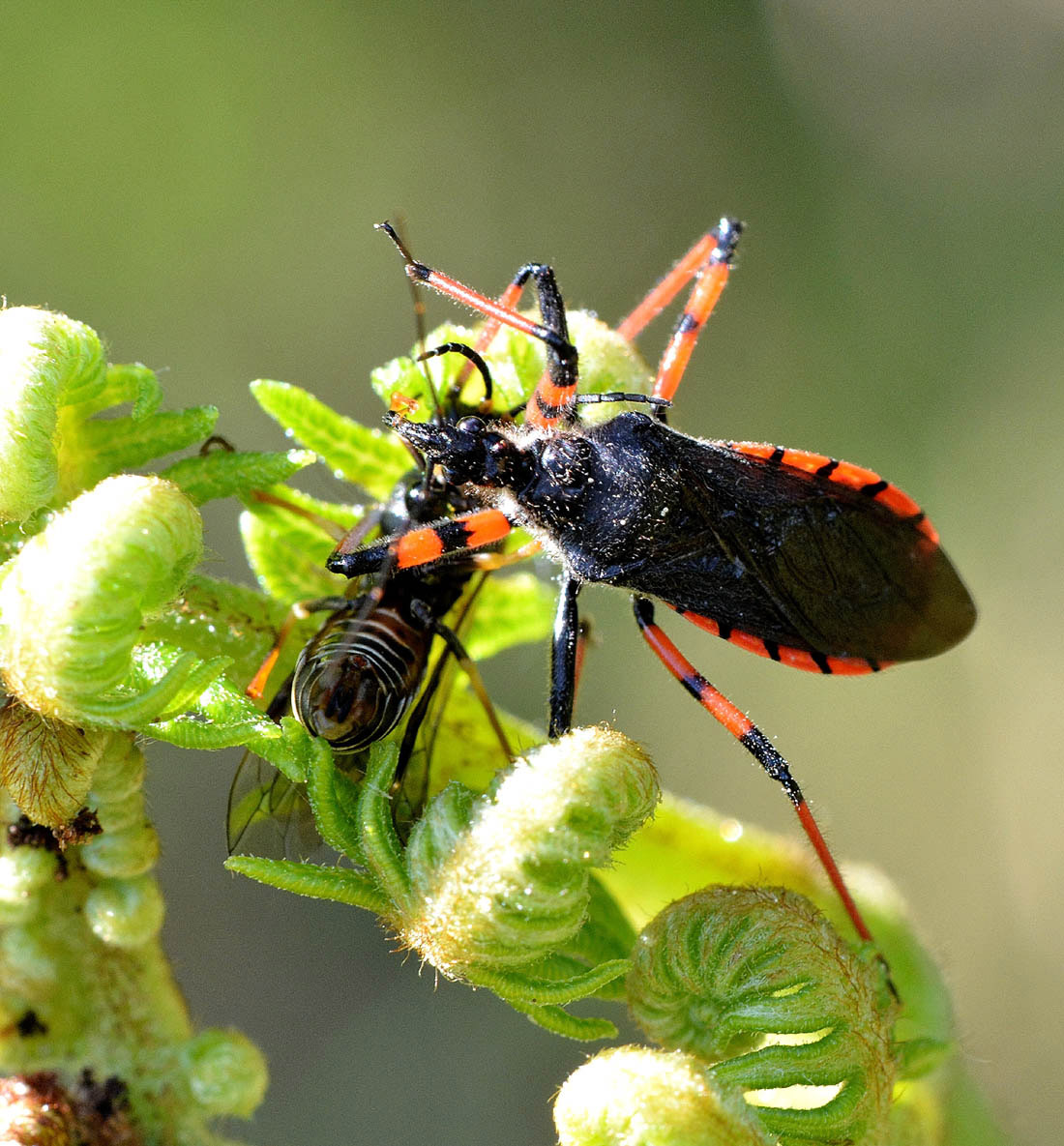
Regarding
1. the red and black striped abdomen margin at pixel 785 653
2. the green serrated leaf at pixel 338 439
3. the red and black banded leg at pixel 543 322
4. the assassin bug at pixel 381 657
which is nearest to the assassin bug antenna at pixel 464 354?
A: the assassin bug at pixel 381 657

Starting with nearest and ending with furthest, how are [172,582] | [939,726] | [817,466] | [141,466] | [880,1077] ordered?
1. [172,582]
2. [880,1077]
3. [141,466]
4. [817,466]
5. [939,726]

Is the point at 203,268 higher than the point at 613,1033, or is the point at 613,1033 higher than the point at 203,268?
the point at 203,268

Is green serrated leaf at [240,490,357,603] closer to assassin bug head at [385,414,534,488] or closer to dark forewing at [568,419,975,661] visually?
assassin bug head at [385,414,534,488]

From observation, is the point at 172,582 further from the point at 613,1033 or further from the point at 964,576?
the point at 964,576

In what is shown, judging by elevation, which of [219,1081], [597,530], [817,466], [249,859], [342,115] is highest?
[342,115]

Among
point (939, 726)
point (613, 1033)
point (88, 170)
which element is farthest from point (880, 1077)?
point (88, 170)

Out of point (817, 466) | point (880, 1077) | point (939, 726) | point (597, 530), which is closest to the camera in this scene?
point (880, 1077)

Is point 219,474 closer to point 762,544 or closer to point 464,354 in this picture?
point 464,354
